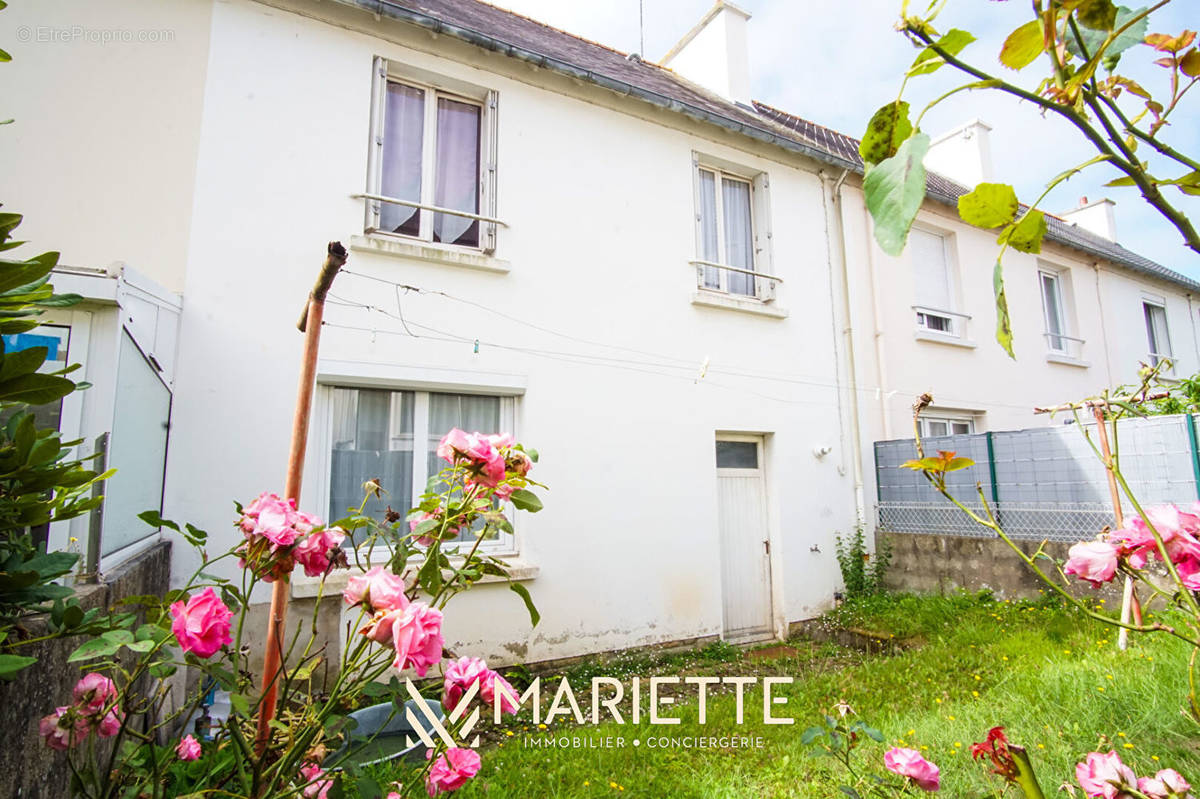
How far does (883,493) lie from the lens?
8.12 m

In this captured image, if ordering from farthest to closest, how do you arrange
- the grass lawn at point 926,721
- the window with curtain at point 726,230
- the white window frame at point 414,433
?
1. the window with curtain at point 726,230
2. the white window frame at point 414,433
3. the grass lawn at point 926,721

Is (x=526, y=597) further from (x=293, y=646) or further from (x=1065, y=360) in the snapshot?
(x=1065, y=360)

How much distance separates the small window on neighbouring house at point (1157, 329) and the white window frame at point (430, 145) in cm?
1351

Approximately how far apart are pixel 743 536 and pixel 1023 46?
711cm

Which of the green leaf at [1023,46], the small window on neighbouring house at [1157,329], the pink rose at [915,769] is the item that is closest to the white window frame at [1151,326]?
the small window on neighbouring house at [1157,329]

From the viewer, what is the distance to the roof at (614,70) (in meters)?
5.93

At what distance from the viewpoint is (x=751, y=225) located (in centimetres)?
807

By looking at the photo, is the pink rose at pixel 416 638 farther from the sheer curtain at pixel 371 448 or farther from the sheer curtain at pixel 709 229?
the sheer curtain at pixel 709 229

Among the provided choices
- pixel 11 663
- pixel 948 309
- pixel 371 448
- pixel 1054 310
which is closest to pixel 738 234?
pixel 948 309

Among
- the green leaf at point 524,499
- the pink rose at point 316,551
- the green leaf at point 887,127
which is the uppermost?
the green leaf at point 887,127

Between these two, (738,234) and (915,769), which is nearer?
(915,769)

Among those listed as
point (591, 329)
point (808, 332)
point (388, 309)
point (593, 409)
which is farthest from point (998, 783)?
point (808, 332)

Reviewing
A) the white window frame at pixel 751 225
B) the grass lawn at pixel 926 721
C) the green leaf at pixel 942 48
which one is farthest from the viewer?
the white window frame at pixel 751 225

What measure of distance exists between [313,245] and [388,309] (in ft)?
2.64
